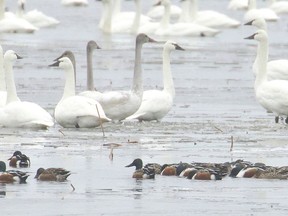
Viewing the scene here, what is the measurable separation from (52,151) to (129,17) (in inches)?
980

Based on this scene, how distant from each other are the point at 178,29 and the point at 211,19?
4016 millimetres

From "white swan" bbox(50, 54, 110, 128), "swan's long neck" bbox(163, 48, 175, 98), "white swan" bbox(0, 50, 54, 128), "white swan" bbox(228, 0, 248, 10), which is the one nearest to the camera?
"white swan" bbox(0, 50, 54, 128)

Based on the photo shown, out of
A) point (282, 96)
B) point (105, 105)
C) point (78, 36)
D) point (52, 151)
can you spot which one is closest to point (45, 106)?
point (105, 105)

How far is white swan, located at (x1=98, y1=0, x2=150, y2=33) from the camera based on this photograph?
3634cm

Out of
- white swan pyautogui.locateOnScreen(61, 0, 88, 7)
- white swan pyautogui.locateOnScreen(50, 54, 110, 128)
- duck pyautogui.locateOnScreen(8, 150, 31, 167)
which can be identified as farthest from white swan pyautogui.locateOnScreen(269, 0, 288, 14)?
duck pyautogui.locateOnScreen(8, 150, 31, 167)

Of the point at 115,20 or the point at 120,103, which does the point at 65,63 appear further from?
the point at 115,20

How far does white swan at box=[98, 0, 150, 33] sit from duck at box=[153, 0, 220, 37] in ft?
3.10

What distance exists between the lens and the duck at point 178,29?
35312mm

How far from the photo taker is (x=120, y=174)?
12.2 meters

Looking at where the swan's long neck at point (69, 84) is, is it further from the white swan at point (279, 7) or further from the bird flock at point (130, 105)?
the white swan at point (279, 7)

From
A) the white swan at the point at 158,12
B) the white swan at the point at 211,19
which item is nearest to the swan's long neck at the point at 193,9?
the white swan at the point at 211,19

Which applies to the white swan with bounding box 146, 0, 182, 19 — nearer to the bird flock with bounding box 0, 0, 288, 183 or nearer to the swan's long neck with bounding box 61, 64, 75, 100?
the bird flock with bounding box 0, 0, 288, 183

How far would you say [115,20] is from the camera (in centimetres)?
3856

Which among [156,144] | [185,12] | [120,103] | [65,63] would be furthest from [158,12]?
[156,144]
